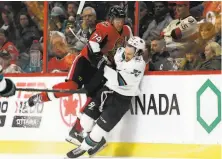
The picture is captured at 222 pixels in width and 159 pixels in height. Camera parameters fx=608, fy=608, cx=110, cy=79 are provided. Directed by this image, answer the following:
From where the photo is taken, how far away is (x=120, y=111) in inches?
198

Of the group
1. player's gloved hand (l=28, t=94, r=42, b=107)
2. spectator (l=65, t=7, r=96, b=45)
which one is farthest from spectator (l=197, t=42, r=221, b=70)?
player's gloved hand (l=28, t=94, r=42, b=107)

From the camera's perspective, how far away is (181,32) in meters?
5.02

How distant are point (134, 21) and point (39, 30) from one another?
39.9 inches

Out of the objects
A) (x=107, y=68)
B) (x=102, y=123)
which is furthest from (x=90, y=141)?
(x=107, y=68)

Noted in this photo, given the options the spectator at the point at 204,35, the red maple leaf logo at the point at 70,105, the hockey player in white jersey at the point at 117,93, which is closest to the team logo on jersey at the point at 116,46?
the hockey player in white jersey at the point at 117,93

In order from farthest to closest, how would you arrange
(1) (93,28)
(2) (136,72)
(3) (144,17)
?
(1) (93,28)
(3) (144,17)
(2) (136,72)

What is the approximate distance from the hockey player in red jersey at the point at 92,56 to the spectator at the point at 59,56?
0.97ft

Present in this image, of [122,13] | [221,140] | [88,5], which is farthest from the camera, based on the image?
[88,5]

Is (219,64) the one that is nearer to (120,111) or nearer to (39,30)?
(120,111)

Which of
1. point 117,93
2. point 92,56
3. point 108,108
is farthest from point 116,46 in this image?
point 108,108

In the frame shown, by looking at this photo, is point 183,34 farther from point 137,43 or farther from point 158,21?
point 137,43

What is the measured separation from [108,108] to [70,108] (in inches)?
23.3

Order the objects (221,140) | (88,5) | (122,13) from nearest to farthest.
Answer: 1. (221,140)
2. (122,13)
3. (88,5)

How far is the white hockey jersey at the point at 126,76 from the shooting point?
16.3 feet
